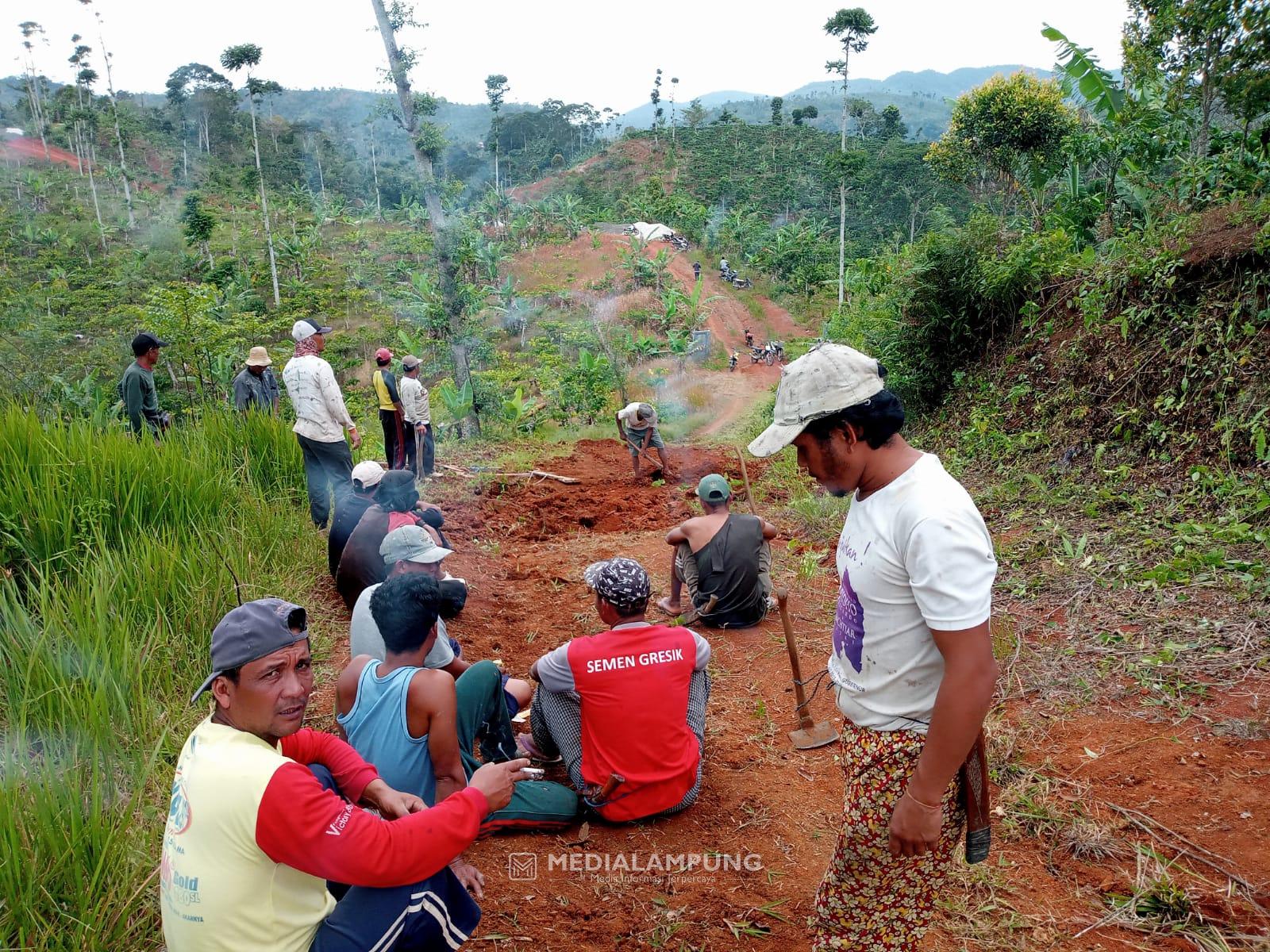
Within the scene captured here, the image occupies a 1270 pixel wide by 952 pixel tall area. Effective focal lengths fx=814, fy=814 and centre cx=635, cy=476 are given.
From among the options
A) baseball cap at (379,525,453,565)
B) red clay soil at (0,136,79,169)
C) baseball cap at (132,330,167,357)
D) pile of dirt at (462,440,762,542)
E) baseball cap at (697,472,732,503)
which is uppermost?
red clay soil at (0,136,79,169)

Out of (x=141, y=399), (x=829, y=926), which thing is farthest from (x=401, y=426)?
(x=829, y=926)

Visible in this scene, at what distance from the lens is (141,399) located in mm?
6723

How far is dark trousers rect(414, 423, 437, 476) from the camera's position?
942 centimetres

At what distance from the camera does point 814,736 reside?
3.94 metres

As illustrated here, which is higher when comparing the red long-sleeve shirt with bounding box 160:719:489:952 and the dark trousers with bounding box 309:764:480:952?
the red long-sleeve shirt with bounding box 160:719:489:952

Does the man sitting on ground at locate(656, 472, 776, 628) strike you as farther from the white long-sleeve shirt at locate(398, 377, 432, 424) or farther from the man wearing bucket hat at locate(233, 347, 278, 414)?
the white long-sleeve shirt at locate(398, 377, 432, 424)

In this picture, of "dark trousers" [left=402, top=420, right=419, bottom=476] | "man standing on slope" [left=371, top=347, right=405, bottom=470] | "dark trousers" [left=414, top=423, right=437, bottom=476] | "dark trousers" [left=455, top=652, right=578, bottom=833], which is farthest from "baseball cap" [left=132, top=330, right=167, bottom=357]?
"dark trousers" [left=455, top=652, right=578, bottom=833]

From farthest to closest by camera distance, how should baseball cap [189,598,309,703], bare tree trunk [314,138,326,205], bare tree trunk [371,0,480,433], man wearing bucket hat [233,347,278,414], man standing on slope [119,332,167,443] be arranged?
1. bare tree trunk [314,138,326,205]
2. bare tree trunk [371,0,480,433]
3. man wearing bucket hat [233,347,278,414]
4. man standing on slope [119,332,167,443]
5. baseball cap [189,598,309,703]

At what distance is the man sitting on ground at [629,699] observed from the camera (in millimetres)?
3111

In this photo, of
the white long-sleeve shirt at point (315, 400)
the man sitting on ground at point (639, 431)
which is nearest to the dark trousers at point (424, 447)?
the man sitting on ground at point (639, 431)

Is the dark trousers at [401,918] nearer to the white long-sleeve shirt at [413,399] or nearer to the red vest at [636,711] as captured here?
the red vest at [636,711]

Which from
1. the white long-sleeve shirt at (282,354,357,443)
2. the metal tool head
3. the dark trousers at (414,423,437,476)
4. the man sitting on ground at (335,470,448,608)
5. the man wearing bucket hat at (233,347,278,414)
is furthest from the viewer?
the dark trousers at (414,423,437,476)

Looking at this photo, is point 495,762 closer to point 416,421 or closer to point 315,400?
point 315,400

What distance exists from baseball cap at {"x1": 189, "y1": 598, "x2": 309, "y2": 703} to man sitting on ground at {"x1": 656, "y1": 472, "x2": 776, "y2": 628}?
10.8 ft
